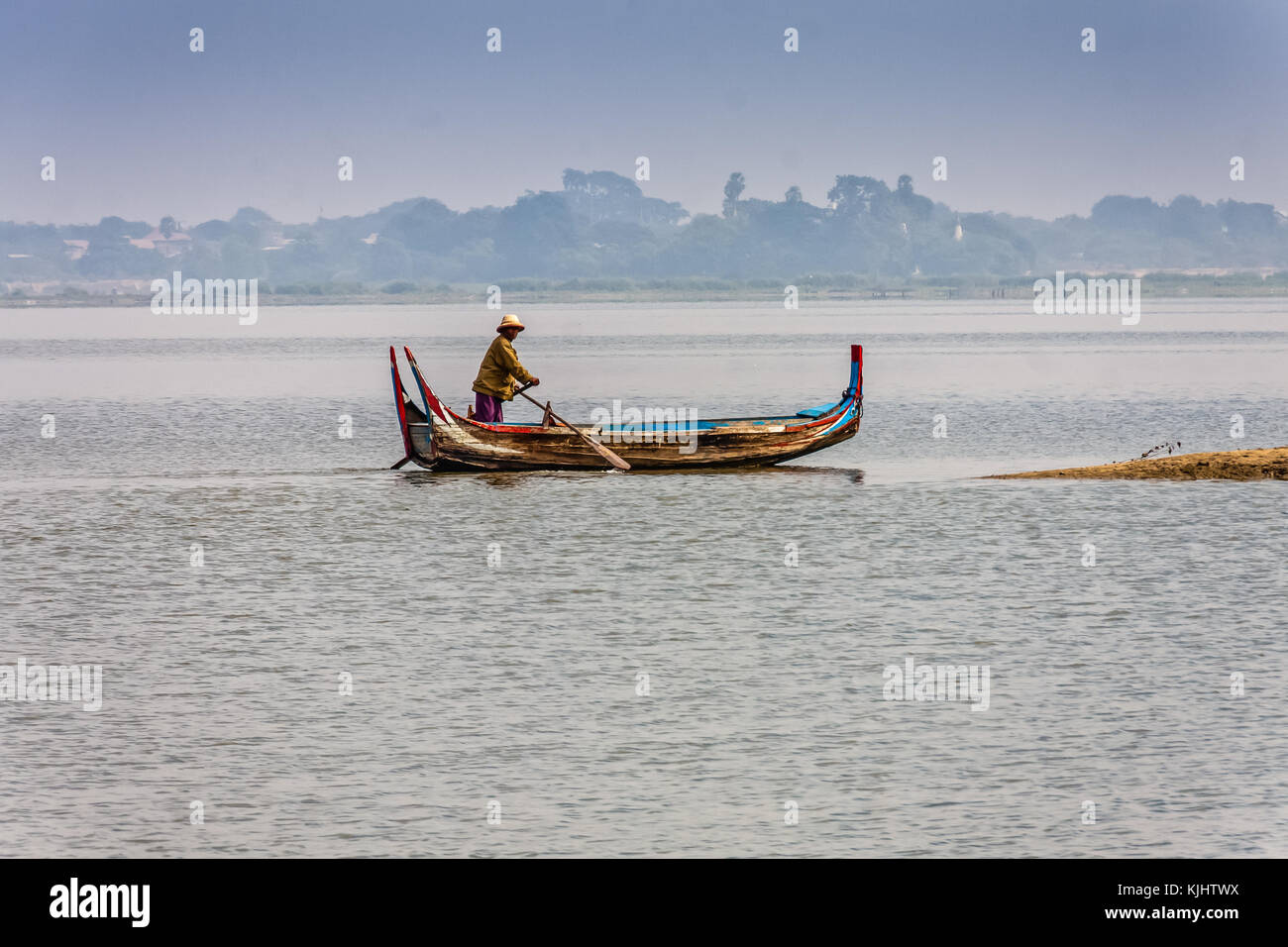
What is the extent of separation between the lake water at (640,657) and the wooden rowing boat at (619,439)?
515mm

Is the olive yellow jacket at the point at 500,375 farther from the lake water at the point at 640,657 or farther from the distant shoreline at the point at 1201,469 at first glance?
the distant shoreline at the point at 1201,469

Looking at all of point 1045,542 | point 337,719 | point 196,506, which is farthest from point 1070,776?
point 196,506

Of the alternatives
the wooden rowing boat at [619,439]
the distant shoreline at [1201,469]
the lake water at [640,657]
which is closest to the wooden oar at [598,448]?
the wooden rowing boat at [619,439]

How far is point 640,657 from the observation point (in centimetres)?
1452

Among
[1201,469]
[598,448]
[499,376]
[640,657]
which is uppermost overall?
[499,376]

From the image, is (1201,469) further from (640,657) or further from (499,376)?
(640,657)

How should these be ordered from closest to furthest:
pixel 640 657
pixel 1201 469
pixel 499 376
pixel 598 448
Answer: pixel 640 657, pixel 1201 469, pixel 499 376, pixel 598 448

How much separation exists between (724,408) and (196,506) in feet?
78.1

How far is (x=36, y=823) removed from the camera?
9992 millimetres

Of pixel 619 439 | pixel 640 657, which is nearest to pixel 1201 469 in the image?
pixel 619 439

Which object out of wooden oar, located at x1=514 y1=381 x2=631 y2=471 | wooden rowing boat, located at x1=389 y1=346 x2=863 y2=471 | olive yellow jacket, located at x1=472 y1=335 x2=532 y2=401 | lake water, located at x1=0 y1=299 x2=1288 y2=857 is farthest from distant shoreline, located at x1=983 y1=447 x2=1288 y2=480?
olive yellow jacket, located at x1=472 y1=335 x2=532 y2=401

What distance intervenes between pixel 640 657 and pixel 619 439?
42.6 ft

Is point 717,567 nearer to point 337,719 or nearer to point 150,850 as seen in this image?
Result: point 337,719

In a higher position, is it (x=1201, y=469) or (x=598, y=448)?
(x=598, y=448)
